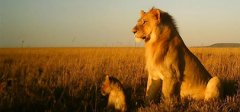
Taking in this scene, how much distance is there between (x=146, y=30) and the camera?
415cm

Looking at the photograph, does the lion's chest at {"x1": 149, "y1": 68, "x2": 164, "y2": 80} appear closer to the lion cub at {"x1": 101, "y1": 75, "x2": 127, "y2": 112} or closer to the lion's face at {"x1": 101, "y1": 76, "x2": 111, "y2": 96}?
the lion cub at {"x1": 101, "y1": 75, "x2": 127, "y2": 112}

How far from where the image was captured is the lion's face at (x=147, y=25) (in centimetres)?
409

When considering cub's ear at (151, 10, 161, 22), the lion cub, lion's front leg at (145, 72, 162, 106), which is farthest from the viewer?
lion's front leg at (145, 72, 162, 106)

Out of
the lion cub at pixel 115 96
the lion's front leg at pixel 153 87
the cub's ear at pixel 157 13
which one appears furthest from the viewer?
the lion's front leg at pixel 153 87

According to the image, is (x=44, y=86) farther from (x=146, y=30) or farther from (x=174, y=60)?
(x=174, y=60)

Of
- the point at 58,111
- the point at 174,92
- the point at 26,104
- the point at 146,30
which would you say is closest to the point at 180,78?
the point at 174,92

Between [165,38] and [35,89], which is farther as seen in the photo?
[35,89]

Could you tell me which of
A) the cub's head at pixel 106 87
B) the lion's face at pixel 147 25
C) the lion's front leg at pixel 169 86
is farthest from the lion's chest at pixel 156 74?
the cub's head at pixel 106 87

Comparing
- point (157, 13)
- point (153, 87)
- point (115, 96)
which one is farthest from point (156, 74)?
point (157, 13)

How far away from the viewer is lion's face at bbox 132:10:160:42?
13.4 ft

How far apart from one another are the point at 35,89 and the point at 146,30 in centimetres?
275

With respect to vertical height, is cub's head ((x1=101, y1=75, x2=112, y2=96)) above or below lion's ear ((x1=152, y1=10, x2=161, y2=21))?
below

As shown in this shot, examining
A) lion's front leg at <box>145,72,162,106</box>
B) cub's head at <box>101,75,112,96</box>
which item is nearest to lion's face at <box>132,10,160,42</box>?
lion's front leg at <box>145,72,162,106</box>

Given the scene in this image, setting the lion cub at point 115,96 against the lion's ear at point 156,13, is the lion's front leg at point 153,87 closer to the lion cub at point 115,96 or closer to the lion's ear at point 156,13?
the lion cub at point 115,96
